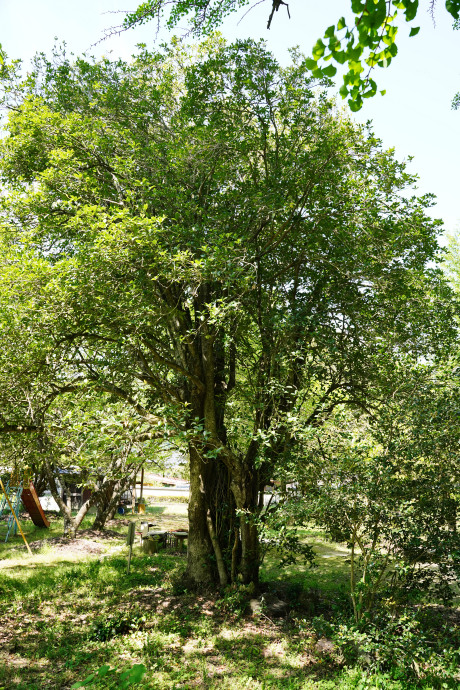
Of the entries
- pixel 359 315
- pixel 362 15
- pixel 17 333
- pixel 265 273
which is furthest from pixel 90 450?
pixel 362 15

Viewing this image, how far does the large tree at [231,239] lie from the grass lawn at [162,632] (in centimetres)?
117

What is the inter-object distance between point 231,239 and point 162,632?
6.24 metres

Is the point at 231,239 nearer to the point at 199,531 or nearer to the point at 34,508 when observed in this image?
the point at 199,531

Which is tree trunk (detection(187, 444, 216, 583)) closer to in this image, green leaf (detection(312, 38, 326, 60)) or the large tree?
the large tree

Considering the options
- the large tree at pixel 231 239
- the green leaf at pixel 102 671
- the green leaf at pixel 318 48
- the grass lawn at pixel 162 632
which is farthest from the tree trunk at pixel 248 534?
the green leaf at pixel 318 48

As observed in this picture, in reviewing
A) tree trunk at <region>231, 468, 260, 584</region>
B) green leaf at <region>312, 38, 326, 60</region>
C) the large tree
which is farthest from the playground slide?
green leaf at <region>312, 38, 326, 60</region>

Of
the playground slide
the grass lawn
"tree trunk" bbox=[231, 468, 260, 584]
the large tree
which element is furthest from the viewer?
the playground slide

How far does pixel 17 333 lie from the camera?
21.8 ft

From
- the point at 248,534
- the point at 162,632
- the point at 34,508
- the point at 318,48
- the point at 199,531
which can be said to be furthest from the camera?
the point at 34,508

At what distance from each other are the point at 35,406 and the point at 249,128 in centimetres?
600

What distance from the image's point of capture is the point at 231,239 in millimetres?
7770

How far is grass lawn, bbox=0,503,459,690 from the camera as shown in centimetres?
571

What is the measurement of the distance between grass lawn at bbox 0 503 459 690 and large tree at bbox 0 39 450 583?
1169 mm

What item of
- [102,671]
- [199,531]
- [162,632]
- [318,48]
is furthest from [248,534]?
[318,48]
